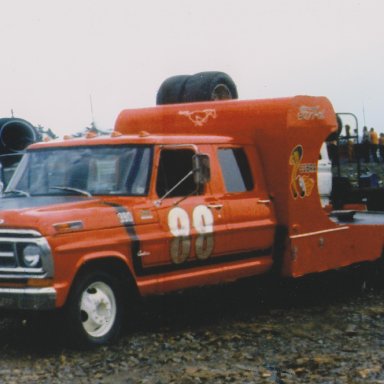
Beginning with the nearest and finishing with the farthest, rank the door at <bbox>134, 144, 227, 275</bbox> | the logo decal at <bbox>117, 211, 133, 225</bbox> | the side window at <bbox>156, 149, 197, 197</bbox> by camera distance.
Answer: the logo decal at <bbox>117, 211, 133, 225</bbox>, the door at <bbox>134, 144, 227, 275</bbox>, the side window at <bbox>156, 149, 197, 197</bbox>

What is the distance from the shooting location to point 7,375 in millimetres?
7410

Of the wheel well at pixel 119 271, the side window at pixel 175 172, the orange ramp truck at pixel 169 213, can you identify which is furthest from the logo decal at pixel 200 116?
the wheel well at pixel 119 271

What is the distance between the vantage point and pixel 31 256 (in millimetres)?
7836

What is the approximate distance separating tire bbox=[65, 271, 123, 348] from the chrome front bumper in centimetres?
24

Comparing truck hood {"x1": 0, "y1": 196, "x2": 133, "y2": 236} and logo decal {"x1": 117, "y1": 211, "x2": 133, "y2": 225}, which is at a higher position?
truck hood {"x1": 0, "y1": 196, "x2": 133, "y2": 236}

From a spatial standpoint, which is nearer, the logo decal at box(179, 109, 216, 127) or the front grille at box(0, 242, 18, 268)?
the front grille at box(0, 242, 18, 268)

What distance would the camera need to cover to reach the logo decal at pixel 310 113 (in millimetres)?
10266

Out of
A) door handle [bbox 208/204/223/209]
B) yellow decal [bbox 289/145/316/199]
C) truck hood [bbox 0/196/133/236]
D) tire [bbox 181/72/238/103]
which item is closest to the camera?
truck hood [bbox 0/196/133/236]

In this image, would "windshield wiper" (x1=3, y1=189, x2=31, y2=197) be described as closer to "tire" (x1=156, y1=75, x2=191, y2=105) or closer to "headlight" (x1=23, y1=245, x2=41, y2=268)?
"headlight" (x1=23, y1=245, x2=41, y2=268)

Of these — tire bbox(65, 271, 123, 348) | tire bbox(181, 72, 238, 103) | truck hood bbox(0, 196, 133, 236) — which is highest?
tire bbox(181, 72, 238, 103)

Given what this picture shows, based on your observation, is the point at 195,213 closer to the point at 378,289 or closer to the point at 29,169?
the point at 29,169

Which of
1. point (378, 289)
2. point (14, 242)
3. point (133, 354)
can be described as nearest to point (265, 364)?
point (133, 354)

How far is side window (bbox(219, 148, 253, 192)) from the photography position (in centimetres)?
969

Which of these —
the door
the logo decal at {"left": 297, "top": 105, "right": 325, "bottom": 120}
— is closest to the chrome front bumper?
the door
